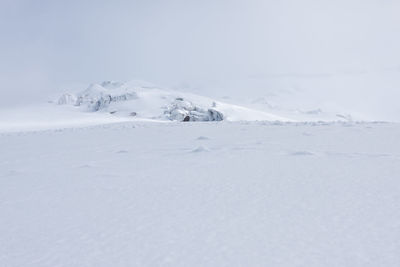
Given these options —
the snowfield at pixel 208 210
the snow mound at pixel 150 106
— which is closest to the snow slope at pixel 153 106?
the snow mound at pixel 150 106

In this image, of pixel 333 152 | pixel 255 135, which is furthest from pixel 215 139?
pixel 333 152

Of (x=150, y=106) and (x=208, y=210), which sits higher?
(x=208, y=210)

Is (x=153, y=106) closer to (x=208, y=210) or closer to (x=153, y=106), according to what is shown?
(x=153, y=106)

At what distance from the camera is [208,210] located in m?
4.15

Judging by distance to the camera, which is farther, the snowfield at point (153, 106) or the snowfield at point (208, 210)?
the snowfield at point (153, 106)

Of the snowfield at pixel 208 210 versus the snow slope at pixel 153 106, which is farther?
the snow slope at pixel 153 106

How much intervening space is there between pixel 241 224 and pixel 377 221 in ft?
4.25

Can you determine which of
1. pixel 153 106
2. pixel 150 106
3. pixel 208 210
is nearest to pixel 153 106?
pixel 153 106

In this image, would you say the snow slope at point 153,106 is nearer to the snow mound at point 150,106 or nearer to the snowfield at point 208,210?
the snow mound at point 150,106

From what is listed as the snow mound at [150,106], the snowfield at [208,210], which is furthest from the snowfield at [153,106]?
the snowfield at [208,210]

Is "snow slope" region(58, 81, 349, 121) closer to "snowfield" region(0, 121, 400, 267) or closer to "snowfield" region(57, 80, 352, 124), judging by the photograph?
"snowfield" region(57, 80, 352, 124)

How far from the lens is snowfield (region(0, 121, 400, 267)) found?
2.99 meters

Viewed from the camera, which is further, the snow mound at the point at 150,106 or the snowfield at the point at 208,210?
the snow mound at the point at 150,106

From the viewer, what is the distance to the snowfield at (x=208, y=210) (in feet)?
9.80
